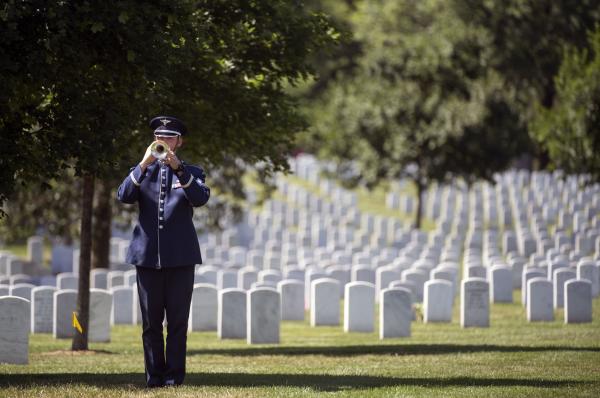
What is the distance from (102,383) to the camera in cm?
1063

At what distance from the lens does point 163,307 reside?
9914 millimetres

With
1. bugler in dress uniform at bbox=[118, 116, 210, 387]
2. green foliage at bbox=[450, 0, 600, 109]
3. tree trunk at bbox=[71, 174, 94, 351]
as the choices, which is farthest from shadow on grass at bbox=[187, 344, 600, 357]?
green foliage at bbox=[450, 0, 600, 109]

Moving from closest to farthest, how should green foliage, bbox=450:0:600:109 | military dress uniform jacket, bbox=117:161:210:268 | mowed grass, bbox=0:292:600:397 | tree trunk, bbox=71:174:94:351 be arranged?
military dress uniform jacket, bbox=117:161:210:268 → mowed grass, bbox=0:292:600:397 → tree trunk, bbox=71:174:94:351 → green foliage, bbox=450:0:600:109

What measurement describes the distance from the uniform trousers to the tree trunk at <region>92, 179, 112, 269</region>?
1144 centimetres

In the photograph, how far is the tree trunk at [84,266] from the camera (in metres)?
15.0

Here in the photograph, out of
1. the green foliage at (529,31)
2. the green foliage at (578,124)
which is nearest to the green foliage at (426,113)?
the green foliage at (529,31)

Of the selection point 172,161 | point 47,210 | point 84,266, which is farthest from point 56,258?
point 172,161

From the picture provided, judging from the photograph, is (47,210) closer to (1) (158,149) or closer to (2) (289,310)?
(2) (289,310)

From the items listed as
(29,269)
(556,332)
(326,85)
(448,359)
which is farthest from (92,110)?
(326,85)

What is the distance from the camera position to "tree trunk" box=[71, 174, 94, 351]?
14953mm

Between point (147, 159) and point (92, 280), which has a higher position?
point (147, 159)

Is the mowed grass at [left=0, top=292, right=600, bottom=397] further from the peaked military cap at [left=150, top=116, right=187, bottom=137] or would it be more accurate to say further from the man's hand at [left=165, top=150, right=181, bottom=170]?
the peaked military cap at [left=150, top=116, right=187, bottom=137]

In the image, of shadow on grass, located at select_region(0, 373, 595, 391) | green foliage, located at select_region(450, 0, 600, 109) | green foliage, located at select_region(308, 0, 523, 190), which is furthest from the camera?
green foliage, located at select_region(450, 0, 600, 109)

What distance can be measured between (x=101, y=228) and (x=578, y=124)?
11.8m
